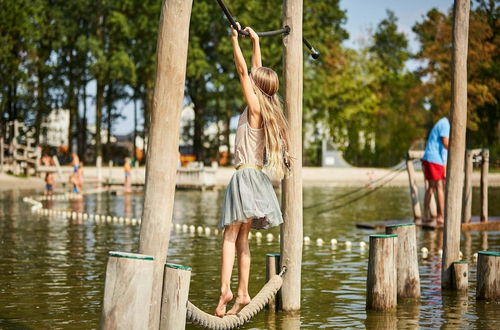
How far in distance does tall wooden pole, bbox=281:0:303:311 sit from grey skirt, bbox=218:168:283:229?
757mm

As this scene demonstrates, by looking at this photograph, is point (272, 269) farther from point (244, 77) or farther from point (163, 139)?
point (163, 139)

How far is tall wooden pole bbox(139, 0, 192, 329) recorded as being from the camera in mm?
6730

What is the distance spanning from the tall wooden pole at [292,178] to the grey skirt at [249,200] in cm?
76

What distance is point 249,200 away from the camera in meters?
8.23

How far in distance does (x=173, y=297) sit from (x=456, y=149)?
4.75 metres

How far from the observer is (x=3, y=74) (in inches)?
2217

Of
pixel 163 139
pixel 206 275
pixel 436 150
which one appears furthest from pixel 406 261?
pixel 436 150

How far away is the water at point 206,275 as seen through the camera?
892 centimetres

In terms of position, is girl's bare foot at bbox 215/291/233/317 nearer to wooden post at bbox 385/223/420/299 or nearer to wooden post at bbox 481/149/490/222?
wooden post at bbox 385/223/420/299

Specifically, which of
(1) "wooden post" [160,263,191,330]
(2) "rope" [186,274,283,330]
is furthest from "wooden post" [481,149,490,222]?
(1) "wooden post" [160,263,191,330]

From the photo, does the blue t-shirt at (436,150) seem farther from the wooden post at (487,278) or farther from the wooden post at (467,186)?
the wooden post at (487,278)

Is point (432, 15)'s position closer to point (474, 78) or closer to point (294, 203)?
point (474, 78)

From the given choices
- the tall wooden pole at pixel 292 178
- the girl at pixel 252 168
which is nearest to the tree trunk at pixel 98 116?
the tall wooden pole at pixel 292 178

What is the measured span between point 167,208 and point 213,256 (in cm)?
814
